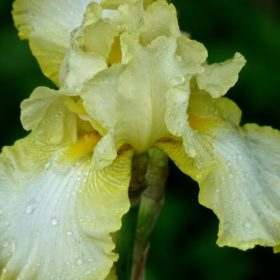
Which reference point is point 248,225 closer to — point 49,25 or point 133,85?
point 133,85

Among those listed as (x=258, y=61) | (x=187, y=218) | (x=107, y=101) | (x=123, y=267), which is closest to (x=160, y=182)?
(x=123, y=267)

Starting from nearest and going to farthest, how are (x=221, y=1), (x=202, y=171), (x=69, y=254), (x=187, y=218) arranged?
1. (x=69, y=254)
2. (x=202, y=171)
3. (x=187, y=218)
4. (x=221, y=1)

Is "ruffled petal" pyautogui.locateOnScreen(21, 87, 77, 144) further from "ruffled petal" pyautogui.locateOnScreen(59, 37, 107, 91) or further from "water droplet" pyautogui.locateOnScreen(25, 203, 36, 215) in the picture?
"water droplet" pyautogui.locateOnScreen(25, 203, 36, 215)

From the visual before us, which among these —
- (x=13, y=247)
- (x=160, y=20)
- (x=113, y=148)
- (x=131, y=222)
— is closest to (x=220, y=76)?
(x=160, y=20)

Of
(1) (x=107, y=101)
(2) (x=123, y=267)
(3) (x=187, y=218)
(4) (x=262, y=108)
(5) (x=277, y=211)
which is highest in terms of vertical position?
(1) (x=107, y=101)

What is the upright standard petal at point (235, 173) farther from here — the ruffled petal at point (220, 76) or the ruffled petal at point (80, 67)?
the ruffled petal at point (80, 67)

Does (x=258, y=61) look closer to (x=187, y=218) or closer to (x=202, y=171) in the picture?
(x=187, y=218)

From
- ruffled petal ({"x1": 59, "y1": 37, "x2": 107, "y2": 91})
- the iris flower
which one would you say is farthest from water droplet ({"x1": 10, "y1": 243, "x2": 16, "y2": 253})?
ruffled petal ({"x1": 59, "y1": 37, "x2": 107, "y2": 91})

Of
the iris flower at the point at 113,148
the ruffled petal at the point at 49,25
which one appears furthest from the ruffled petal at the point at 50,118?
the ruffled petal at the point at 49,25
